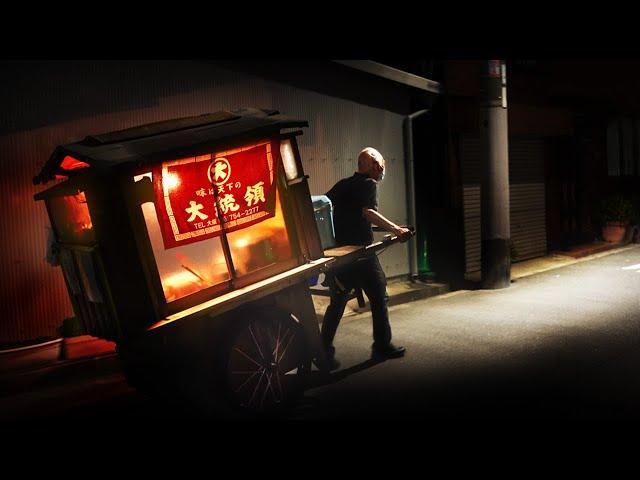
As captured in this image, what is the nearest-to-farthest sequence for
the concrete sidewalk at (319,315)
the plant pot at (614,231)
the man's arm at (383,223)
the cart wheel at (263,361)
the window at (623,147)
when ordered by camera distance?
the cart wheel at (263,361) < the man's arm at (383,223) < the concrete sidewalk at (319,315) < the plant pot at (614,231) < the window at (623,147)

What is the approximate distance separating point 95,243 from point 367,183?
10.2ft

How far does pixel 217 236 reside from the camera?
500 centimetres

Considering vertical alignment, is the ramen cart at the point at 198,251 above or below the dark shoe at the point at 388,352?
above

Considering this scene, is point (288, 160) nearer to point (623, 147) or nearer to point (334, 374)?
point (334, 374)

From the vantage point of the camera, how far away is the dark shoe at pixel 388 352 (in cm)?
677

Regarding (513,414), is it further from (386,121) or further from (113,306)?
(386,121)

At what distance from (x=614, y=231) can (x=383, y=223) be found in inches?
514

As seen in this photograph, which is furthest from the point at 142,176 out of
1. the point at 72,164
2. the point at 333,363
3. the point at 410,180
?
the point at 410,180

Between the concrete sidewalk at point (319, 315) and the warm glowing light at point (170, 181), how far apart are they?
3.40 meters

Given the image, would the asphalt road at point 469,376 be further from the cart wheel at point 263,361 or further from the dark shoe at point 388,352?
the cart wheel at point 263,361

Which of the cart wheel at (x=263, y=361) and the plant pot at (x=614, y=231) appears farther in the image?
the plant pot at (x=614, y=231)

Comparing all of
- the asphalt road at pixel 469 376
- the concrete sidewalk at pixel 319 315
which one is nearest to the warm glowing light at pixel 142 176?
the asphalt road at pixel 469 376

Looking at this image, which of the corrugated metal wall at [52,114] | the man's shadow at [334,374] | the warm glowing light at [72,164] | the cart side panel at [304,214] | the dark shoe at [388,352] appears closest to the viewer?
the warm glowing light at [72,164]

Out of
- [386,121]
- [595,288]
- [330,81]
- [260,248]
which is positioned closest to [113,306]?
[260,248]
